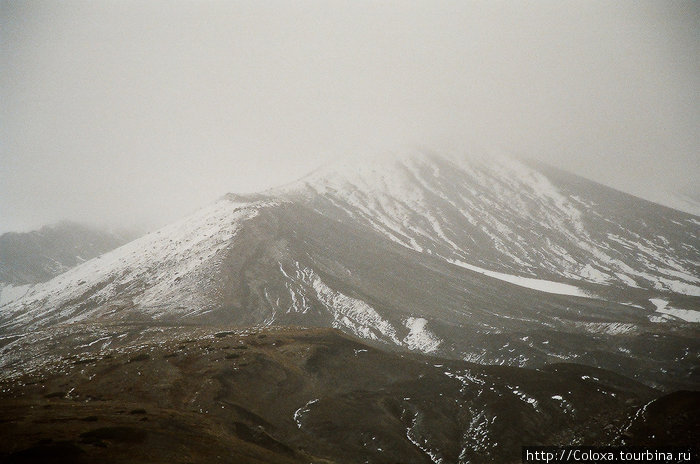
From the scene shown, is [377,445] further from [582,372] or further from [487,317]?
[487,317]

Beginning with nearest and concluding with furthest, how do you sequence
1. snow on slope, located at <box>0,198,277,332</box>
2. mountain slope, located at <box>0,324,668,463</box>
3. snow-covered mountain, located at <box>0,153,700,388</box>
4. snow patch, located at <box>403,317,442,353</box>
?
1. mountain slope, located at <box>0,324,668,463</box>
2. snow-covered mountain, located at <box>0,153,700,388</box>
3. snow patch, located at <box>403,317,442,353</box>
4. snow on slope, located at <box>0,198,277,332</box>

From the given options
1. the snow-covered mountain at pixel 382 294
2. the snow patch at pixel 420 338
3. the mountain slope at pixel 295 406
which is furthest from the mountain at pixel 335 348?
the snow-covered mountain at pixel 382 294

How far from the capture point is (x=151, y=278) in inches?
5037

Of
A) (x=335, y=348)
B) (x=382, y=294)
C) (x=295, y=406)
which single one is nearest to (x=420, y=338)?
(x=382, y=294)

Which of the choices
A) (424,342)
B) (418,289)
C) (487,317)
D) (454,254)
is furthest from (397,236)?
(424,342)

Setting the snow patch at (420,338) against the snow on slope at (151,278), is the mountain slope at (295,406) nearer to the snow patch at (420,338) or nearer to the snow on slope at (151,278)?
the snow patch at (420,338)

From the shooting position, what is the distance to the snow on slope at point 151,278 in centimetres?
11500

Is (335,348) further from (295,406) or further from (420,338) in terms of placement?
(420,338)

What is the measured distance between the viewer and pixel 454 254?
182 metres

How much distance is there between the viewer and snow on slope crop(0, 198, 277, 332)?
115m

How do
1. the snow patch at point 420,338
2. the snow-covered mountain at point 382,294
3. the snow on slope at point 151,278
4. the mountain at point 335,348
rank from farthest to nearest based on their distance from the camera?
the snow on slope at point 151,278
the snow patch at point 420,338
the snow-covered mountain at point 382,294
the mountain at point 335,348

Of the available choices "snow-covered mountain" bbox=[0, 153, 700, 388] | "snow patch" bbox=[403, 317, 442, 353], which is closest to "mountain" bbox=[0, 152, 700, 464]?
"snow patch" bbox=[403, 317, 442, 353]

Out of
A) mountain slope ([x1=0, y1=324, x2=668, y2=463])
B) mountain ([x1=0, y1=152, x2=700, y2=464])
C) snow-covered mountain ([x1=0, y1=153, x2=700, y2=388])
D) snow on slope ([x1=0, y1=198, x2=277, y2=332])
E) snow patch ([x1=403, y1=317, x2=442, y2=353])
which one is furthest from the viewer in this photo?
snow on slope ([x1=0, y1=198, x2=277, y2=332])

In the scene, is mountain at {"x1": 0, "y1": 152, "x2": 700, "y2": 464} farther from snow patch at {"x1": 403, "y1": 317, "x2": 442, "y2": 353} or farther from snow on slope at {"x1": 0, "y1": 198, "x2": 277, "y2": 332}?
snow on slope at {"x1": 0, "y1": 198, "x2": 277, "y2": 332}
